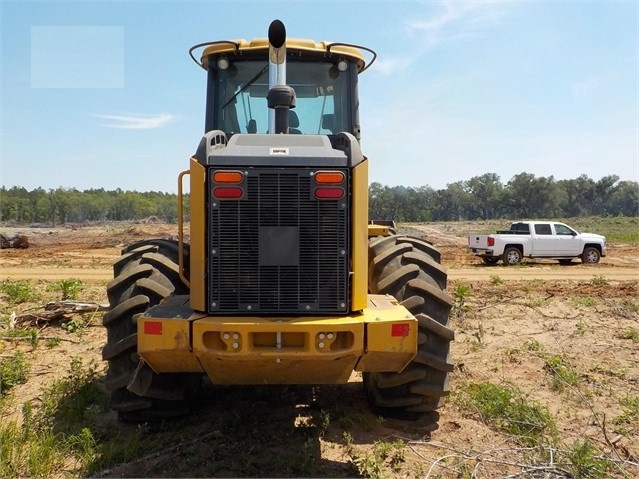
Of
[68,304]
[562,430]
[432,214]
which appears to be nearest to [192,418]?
[562,430]

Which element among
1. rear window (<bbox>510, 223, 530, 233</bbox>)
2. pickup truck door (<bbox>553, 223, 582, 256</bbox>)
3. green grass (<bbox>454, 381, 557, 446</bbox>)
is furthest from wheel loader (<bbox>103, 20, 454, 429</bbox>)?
pickup truck door (<bbox>553, 223, 582, 256</bbox>)

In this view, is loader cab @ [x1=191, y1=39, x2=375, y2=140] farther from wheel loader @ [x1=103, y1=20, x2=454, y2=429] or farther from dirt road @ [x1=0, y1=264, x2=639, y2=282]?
dirt road @ [x1=0, y1=264, x2=639, y2=282]

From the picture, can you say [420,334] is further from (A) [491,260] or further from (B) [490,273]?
(A) [491,260]

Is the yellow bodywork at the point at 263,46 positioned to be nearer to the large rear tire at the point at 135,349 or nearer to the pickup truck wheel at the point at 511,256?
the large rear tire at the point at 135,349

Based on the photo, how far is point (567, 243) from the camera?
818 inches

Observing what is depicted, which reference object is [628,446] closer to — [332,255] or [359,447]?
[359,447]

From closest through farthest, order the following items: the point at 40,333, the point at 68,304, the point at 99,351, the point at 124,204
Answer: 1. the point at 99,351
2. the point at 40,333
3. the point at 68,304
4. the point at 124,204

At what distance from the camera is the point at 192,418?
4848 mm

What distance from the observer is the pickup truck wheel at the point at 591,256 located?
69.1ft

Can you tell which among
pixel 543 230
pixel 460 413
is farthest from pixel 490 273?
pixel 460 413

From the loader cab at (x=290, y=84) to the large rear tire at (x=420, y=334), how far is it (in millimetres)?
1336

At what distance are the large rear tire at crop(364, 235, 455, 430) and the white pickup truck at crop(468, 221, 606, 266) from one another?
16072mm

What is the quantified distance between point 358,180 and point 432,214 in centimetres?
9569

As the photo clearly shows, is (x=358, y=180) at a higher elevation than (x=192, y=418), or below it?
higher
